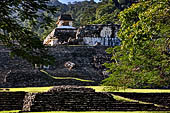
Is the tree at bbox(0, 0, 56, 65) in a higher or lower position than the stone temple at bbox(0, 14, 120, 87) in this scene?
higher

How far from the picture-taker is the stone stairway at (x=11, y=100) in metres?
11.5

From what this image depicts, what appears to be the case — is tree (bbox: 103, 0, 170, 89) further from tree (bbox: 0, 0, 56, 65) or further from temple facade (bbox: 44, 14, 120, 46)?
temple facade (bbox: 44, 14, 120, 46)

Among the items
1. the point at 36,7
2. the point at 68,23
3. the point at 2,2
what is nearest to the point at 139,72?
the point at 36,7

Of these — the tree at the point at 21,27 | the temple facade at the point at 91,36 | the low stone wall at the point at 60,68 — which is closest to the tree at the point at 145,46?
the tree at the point at 21,27

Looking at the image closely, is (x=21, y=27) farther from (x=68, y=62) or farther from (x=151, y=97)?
(x=68, y=62)

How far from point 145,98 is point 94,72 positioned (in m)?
8.20

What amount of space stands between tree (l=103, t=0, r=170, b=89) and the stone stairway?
4635 millimetres

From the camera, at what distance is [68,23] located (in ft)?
109

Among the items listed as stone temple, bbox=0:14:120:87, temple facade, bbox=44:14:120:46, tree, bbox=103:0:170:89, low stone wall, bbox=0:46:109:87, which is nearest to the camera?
tree, bbox=103:0:170:89

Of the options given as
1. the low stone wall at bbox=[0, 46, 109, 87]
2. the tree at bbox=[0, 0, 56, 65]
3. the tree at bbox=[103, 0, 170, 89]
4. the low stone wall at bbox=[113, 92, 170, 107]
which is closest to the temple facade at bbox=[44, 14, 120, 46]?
the low stone wall at bbox=[0, 46, 109, 87]

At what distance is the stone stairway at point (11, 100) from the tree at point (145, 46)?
4.64 meters

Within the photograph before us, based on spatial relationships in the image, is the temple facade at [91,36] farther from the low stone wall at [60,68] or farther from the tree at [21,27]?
the tree at [21,27]

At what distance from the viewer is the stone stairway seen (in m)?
11.5

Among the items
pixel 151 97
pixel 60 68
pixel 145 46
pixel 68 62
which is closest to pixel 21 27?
pixel 145 46
